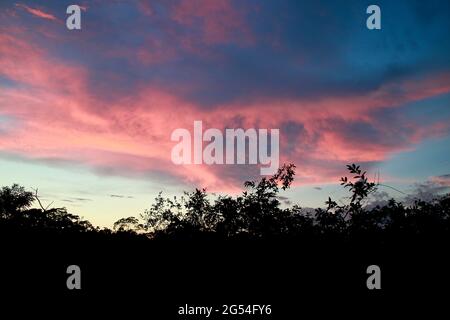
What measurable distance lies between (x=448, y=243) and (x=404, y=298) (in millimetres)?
2025

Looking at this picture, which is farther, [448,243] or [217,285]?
[217,285]

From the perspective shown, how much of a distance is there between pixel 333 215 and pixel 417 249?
257cm

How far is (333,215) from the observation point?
527 inches
